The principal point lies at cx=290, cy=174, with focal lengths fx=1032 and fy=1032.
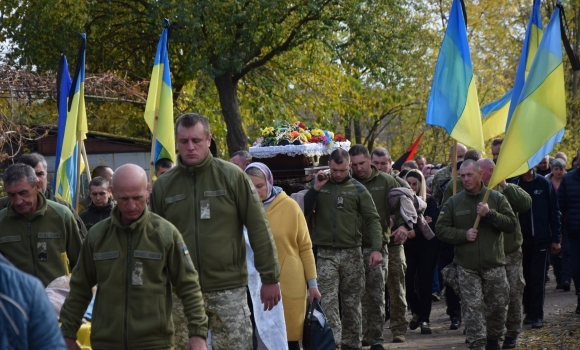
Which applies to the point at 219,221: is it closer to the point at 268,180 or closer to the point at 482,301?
the point at 268,180

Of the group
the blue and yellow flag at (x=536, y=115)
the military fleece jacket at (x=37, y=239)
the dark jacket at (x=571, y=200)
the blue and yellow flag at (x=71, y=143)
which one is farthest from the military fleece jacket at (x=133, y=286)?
the dark jacket at (x=571, y=200)

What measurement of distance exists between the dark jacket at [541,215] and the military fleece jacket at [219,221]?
670 centimetres

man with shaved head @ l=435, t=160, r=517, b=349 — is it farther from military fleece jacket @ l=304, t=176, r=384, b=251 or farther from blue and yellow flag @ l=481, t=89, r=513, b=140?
blue and yellow flag @ l=481, t=89, r=513, b=140

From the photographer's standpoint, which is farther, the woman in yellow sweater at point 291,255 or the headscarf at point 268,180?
the woman in yellow sweater at point 291,255

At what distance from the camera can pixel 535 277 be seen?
12.8 m

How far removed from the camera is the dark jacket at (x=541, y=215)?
42.4 ft

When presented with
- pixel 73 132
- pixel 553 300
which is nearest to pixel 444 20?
pixel 553 300

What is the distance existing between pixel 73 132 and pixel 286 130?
160 inches

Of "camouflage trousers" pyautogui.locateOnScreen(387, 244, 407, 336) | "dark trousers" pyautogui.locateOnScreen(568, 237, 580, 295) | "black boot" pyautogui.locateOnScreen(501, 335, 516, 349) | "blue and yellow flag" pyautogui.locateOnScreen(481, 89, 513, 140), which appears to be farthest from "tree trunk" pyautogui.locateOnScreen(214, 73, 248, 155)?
"black boot" pyautogui.locateOnScreen(501, 335, 516, 349)

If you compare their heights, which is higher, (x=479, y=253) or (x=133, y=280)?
(x=479, y=253)

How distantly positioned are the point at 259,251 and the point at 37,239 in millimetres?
1764

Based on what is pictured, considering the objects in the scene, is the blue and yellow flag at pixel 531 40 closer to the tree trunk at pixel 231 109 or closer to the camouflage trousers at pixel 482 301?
the camouflage trousers at pixel 482 301

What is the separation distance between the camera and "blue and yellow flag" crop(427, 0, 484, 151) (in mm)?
11805

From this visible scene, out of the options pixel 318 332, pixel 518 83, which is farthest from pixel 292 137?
pixel 318 332
